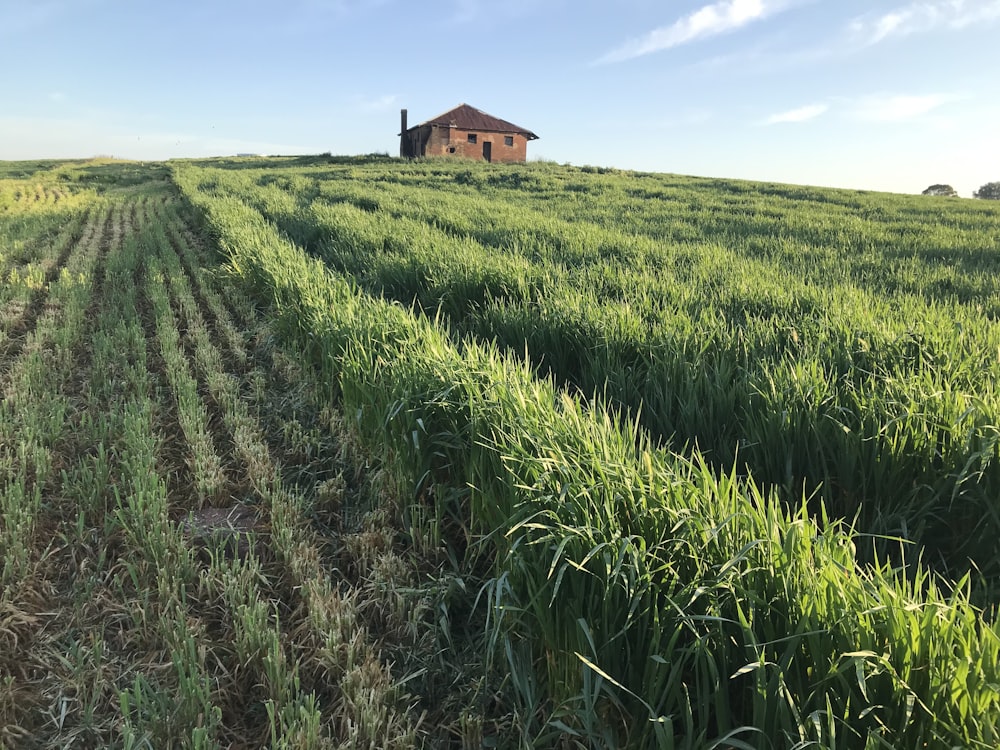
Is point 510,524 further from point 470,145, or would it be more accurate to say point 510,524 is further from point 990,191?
point 990,191

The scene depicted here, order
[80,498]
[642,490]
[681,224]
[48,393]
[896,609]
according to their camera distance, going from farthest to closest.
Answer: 1. [681,224]
2. [48,393]
3. [80,498]
4. [642,490]
5. [896,609]

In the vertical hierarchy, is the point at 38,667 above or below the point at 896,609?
below

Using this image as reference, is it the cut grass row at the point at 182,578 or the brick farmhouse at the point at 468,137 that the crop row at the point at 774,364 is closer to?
the cut grass row at the point at 182,578

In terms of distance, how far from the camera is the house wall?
132 feet

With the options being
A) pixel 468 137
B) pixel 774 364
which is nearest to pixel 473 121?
pixel 468 137

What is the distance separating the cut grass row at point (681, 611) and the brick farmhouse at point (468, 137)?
40429 mm

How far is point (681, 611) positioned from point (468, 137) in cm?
4371

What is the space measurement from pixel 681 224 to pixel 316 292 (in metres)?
9.16

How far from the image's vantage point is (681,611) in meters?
1.34

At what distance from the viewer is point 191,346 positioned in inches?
199

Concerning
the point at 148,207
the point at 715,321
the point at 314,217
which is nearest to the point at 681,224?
the point at 314,217

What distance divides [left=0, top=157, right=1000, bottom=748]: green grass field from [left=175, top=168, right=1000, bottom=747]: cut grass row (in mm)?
12

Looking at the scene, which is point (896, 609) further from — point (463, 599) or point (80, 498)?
point (80, 498)

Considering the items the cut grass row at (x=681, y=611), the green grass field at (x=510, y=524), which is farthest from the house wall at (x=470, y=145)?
the cut grass row at (x=681, y=611)
